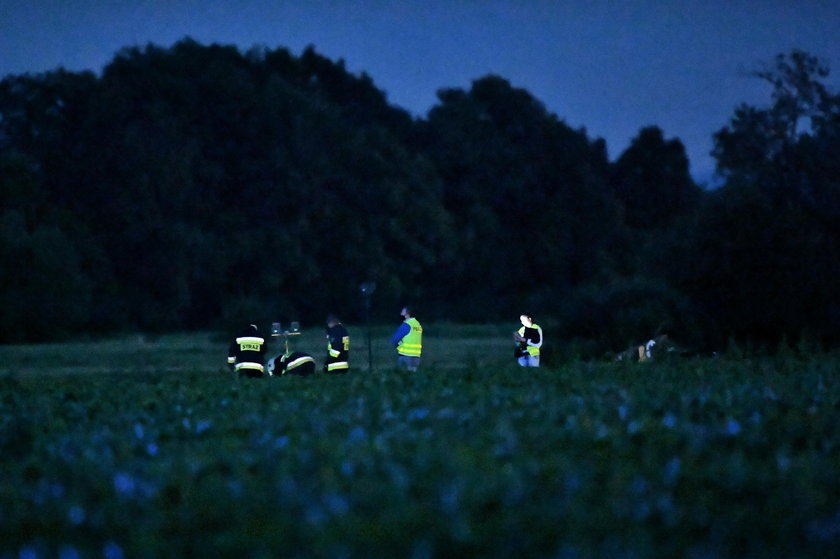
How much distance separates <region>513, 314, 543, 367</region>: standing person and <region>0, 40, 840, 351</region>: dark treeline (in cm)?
1554

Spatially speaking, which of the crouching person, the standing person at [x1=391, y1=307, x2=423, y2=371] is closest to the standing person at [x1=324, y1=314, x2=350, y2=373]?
the crouching person

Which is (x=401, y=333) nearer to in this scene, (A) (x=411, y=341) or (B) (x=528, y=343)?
(A) (x=411, y=341)

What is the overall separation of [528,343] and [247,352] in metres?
5.73

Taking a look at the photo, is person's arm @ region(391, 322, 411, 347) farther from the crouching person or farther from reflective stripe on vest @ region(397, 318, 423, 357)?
the crouching person

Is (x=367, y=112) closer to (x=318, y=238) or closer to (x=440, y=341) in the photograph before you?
(x=318, y=238)

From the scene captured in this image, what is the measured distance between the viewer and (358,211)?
76.6 m

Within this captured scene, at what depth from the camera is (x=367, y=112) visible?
8644 cm

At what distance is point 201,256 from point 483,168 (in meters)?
26.9

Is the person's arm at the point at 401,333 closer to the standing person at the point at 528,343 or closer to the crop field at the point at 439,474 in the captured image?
the standing person at the point at 528,343

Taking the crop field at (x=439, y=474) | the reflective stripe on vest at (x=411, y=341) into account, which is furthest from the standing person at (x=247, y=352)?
the crop field at (x=439, y=474)

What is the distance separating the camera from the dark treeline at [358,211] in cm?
4356

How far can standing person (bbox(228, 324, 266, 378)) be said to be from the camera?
66.5 feet

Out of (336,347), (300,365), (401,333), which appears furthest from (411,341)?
(300,365)

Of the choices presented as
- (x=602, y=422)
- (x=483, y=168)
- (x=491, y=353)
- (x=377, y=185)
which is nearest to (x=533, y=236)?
(x=483, y=168)
